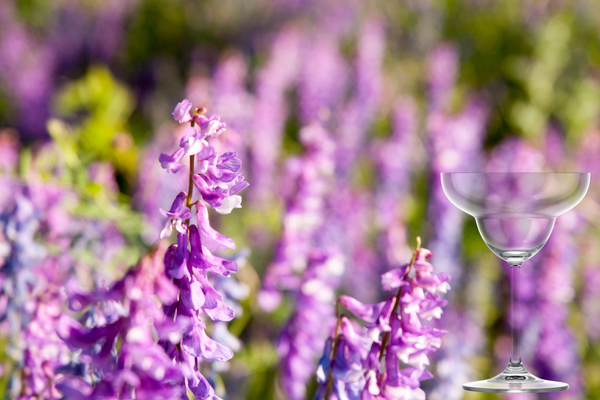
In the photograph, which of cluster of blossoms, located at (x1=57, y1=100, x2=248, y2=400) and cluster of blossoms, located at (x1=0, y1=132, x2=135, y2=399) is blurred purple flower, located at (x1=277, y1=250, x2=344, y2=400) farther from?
cluster of blossoms, located at (x1=57, y1=100, x2=248, y2=400)

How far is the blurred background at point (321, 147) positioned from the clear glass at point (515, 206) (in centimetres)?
34

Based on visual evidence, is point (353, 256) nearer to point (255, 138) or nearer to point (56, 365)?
point (255, 138)

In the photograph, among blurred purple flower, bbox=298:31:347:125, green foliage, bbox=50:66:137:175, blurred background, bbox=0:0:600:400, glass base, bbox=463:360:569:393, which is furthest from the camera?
blurred purple flower, bbox=298:31:347:125

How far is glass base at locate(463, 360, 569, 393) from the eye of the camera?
2.71 feet

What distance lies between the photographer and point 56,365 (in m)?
0.83

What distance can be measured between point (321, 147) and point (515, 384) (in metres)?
0.70

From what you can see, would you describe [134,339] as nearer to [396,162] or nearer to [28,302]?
[28,302]

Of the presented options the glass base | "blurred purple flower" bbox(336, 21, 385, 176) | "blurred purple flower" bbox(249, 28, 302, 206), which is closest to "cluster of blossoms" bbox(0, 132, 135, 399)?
the glass base

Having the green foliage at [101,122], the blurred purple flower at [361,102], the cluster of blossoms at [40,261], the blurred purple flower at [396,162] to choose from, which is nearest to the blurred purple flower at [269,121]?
the blurred purple flower at [361,102]

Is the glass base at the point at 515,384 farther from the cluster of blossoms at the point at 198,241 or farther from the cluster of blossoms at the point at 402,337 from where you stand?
the cluster of blossoms at the point at 198,241

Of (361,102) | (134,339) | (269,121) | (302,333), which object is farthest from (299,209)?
(361,102)

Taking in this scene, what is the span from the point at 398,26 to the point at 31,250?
139 inches

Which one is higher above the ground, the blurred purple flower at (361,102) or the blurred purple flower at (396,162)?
the blurred purple flower at (361,102)

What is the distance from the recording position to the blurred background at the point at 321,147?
1427 mm
